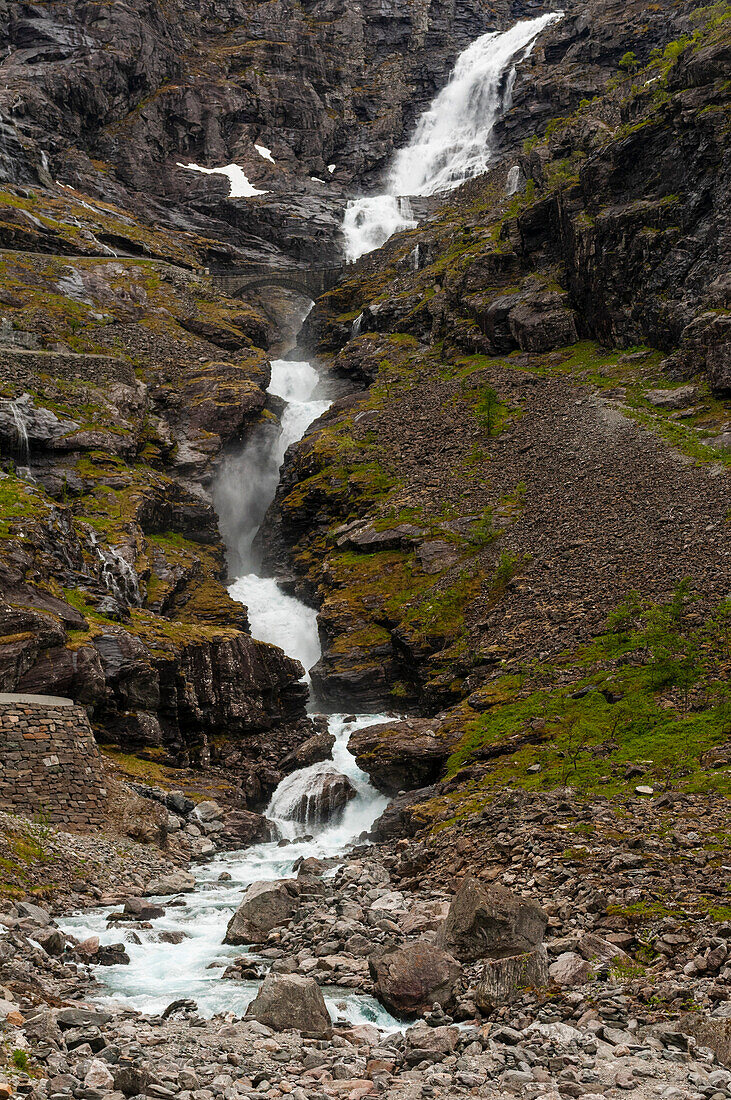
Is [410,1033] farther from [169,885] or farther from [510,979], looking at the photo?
[169,885]

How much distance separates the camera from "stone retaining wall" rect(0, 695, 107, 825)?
68.6ft

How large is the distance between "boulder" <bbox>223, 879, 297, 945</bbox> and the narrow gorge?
0.46 ft

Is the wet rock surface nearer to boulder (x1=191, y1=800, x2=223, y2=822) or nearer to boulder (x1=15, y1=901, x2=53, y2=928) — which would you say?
boulder (x1=15, y1=901, x2=53, y2=928)

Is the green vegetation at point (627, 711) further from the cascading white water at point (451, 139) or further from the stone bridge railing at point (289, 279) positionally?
the cascading white water at point (451, 139)

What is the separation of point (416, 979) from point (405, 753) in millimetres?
15207

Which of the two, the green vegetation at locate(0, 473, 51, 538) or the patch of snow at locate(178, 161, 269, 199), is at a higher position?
the patch of snow at locate(178, 161, 269, 199)

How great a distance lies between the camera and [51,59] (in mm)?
101938

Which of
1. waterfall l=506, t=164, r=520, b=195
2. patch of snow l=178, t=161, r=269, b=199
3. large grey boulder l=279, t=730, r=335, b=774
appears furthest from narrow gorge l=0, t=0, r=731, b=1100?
Result: patch of snow l=178, t=161, r=269, b=199

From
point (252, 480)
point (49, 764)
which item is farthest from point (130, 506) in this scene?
point (49, 764)

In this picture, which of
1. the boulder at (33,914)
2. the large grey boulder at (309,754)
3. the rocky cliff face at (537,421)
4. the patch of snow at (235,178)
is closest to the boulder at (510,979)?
the boulder at (33,914)

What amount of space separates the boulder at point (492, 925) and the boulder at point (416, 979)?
59 cm

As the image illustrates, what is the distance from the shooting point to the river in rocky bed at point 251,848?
12.8 meters

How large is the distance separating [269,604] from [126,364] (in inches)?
841

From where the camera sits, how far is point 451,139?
111 m
